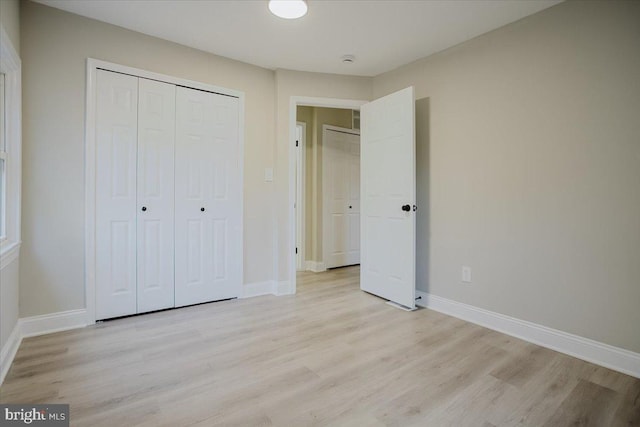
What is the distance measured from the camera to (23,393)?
1591 millimetres

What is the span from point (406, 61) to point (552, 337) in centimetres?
263

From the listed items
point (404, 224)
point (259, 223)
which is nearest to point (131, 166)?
point (259, 223)

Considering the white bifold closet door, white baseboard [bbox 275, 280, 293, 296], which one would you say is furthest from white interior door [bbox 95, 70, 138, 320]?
white baseboard [bbox 275, 280, 293, 296]

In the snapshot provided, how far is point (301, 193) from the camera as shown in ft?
15.4

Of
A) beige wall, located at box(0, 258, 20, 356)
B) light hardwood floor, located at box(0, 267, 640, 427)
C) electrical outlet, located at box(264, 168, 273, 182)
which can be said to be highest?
electrical outlet, located at box(264, 168, 273, 182)

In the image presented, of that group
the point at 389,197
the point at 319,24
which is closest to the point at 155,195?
the point at 319,24

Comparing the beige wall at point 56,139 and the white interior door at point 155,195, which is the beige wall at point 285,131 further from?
the beige wall at point 56,139

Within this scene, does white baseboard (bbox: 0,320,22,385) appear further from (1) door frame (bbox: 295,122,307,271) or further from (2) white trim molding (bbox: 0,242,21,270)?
(1) door frame (bbox: 295,122,307,271)

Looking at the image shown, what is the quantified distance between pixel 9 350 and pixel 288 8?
2.77m

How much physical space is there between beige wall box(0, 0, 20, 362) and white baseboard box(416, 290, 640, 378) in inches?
121

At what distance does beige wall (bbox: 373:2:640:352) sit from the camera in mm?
1924

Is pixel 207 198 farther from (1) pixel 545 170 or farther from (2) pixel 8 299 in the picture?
(1) pixel 545 170

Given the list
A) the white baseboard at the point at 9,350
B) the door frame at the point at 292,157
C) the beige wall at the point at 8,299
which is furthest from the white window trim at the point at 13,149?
the door frame at the point at 292,157

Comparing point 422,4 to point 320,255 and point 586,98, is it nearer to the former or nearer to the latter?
point 586,98
